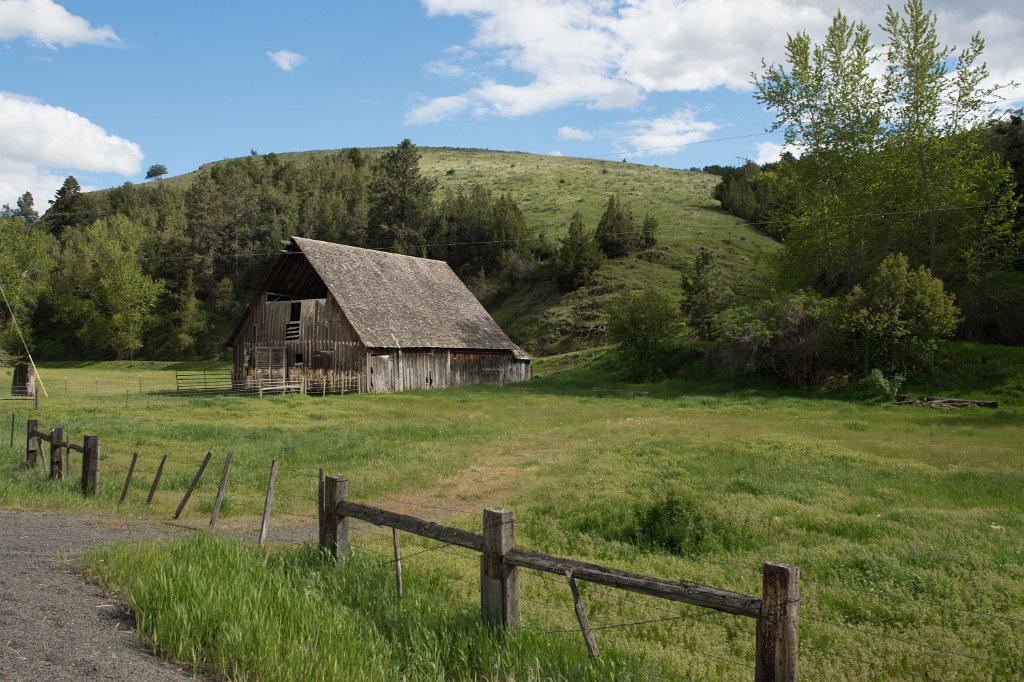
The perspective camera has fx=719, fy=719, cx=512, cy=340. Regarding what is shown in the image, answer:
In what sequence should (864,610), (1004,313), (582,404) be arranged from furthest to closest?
(1004,313)
(582,404)
(864,610)

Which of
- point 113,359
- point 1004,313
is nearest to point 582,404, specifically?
point 1004,313

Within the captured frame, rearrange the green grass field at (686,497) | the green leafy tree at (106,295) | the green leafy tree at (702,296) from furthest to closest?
the green leafy tree at (106,295) → the green leafy tree at (702,296) → the green grass field at (686,497)

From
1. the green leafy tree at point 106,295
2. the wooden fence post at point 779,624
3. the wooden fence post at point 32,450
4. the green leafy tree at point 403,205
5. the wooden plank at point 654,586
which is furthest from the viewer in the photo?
the green leafy tree at point 403,205

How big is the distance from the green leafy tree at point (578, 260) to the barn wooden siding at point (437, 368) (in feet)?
49.1

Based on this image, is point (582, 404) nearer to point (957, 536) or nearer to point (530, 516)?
point (530, 516)

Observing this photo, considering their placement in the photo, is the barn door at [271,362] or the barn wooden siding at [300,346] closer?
the barn wooden siding at [300,346]

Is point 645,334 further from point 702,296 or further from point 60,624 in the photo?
point 60,624

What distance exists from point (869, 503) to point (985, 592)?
14.4 feet

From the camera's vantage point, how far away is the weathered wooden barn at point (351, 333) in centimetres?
3631

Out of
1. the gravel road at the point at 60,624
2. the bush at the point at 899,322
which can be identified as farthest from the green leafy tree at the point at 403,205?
the gravel road at the point at 60,624

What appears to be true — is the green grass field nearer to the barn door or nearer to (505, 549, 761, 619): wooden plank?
(505, 549, 761, 619): wooden plank

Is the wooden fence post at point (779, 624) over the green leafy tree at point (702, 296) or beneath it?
beneath

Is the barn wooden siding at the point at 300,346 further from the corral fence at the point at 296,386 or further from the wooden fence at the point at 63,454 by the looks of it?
the wooden fence at the point at 63,454

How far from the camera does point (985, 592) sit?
7.31 meters
